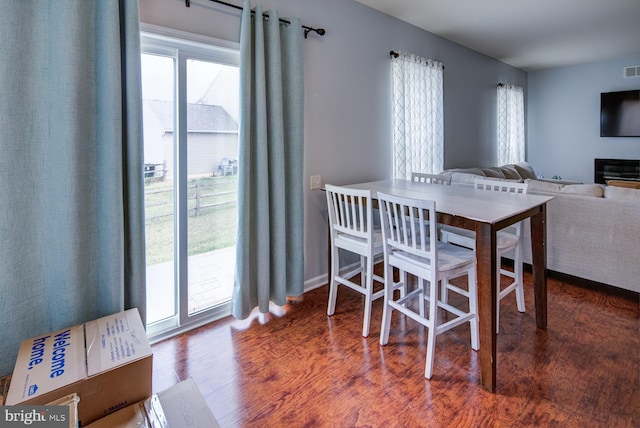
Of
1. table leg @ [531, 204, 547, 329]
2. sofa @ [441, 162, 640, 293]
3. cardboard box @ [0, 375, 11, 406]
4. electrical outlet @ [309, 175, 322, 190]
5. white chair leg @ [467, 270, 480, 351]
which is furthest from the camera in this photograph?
electrical outlet @ [309, 175, 322, 190]

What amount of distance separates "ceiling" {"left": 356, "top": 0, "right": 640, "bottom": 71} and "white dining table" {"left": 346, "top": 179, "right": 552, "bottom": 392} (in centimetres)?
196

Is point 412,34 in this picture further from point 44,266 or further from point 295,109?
point 44,266

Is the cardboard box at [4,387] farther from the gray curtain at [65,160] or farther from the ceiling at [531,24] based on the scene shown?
the ceiling at [531,24]

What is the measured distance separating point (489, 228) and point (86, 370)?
1752 mm

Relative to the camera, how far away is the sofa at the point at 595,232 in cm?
254

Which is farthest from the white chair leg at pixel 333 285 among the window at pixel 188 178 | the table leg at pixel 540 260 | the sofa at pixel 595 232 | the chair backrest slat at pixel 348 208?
the sofa at pixel 595 232

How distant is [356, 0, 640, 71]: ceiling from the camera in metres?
3.19

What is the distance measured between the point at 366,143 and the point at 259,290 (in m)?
1.70

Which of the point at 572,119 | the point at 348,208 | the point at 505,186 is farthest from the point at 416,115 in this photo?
the point at 572,119

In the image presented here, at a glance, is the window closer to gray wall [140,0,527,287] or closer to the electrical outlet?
gray wall [140,0,527,287]

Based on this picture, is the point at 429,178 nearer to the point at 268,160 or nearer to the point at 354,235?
the point at 354,235

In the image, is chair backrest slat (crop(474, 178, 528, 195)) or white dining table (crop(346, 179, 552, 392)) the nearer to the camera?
white dining table (crop(346, 179, 552, 392))

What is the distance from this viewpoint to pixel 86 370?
48.9 inches

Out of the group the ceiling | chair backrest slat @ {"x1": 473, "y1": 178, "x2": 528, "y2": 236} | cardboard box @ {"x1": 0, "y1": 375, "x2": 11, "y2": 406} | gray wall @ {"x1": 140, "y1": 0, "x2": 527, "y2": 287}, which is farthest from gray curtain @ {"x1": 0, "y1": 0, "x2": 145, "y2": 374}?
chair backrest slat @ {"x1": 473, "y1": 178, "x2": 528, "y2": 236}
